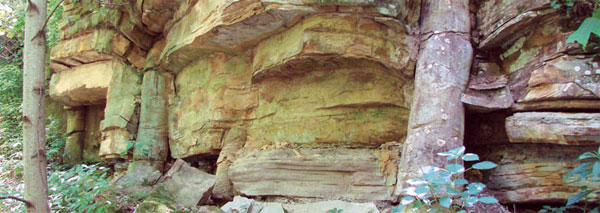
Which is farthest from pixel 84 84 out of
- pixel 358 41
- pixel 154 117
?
pixel 358 41

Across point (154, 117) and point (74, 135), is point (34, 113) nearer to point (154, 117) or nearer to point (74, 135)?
point (154, 117)

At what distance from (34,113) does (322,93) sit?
2.92 meters

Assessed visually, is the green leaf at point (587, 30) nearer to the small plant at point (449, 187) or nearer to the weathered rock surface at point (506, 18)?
the weathered rock surface at point (506, 18)

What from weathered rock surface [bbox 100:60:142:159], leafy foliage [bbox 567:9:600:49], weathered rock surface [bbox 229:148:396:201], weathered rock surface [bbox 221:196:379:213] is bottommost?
weathered rock surface [bbox 221:196:379:213]

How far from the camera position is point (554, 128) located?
3.12m

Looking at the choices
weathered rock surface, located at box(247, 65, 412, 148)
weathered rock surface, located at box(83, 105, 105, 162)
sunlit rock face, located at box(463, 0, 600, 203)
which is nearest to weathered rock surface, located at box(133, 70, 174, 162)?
weathered rock surface, located at box(83, 105, 105, 162)

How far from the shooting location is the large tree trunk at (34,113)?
297 centimetres

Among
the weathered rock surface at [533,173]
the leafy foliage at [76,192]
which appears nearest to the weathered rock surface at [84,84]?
the leafy foliage at [76,192]

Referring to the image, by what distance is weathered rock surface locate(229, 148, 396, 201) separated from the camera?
4002mm

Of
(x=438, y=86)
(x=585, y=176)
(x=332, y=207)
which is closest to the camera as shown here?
(x=585, y=176)

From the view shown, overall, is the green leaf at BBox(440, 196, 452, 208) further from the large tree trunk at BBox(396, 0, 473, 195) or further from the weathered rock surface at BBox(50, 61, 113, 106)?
the weathered rock surface at BBox(50, 61, 113, 106)

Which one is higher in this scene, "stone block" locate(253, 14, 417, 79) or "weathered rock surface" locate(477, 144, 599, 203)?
"stone block" locate(253, 14, 417, 79)

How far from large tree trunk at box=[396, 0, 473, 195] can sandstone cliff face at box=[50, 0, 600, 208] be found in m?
0.11

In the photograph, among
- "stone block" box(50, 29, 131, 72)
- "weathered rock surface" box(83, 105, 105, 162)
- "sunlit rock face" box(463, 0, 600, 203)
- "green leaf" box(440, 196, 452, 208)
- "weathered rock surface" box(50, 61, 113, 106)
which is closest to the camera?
"green leaf" box(440, 196, 452, 208)
